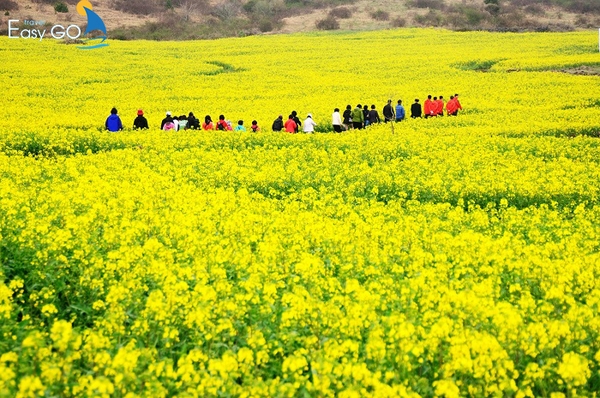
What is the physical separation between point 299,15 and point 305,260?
8119 centimetres

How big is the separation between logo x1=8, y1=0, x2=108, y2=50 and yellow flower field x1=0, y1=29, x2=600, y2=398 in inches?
1636

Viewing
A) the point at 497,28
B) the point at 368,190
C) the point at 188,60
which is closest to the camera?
the point at 368,190

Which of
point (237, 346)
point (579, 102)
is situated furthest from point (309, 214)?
point (579, 102)

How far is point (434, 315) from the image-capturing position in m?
7.06

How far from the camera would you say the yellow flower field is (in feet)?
19.4

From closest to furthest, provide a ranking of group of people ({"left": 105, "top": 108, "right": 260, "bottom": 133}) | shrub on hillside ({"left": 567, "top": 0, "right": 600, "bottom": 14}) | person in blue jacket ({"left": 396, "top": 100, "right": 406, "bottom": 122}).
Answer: group of people ({"left": 105, "top": 108, "right": 260, "bottom": 133})
person in blue jacket ({"left": 396, "top": 100, "right": 406, "bottom": 122})
shrub on hillside ({"left": 567, "top": 0, "right": 600, "bottom": 14})

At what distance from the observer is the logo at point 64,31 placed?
64625 millimetres

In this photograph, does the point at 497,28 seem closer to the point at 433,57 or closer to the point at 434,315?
the point at 433,57

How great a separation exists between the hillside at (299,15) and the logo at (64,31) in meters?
1.43

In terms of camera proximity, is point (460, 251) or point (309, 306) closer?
point (309, 306)

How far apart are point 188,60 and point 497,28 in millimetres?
40536

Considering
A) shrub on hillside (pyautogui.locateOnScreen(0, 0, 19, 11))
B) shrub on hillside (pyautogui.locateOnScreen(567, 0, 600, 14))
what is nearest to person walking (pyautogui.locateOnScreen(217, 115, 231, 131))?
shrub on hillside (pyautogui.locateOnScreen(0, 0, 19, 11))

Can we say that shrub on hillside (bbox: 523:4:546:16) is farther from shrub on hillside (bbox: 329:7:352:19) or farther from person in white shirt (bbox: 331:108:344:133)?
person in white shirt (bbox: 331:108:344:133)

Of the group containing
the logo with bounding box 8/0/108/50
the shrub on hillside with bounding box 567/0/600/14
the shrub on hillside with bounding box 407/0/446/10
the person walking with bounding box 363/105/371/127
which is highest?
the shrub on hillside with bounding box 407/0/446/10
